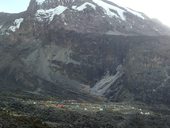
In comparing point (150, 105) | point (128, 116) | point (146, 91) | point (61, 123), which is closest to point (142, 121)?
point (128, 116)

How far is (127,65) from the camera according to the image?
193375 mm

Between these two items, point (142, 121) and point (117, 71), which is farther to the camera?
point (117, 71)

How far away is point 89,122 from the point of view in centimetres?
10256

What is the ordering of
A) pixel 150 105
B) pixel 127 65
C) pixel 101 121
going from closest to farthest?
1. pixel 101 121
2. pixel 150 105
3. pixel 127 65

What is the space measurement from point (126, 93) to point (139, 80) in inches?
292

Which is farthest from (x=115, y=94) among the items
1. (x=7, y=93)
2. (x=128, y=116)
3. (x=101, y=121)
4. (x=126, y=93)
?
(x=101, y=121)

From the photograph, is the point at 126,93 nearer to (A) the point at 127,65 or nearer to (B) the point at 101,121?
(A) the point at 127,65

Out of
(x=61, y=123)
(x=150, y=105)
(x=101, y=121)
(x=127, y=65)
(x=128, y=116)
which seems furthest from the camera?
(x=127, y=65)

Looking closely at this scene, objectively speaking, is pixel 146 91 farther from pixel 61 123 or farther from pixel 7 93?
pixel 61 123

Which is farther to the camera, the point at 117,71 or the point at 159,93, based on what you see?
the point at 117,71

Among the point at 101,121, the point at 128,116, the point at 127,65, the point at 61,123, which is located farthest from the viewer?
the point at 127,65

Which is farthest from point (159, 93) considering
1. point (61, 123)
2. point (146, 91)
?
point (61, 123)

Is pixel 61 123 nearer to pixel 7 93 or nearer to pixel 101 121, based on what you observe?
pixel 101 121

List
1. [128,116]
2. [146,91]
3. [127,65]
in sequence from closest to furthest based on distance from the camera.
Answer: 1. [128,116]
2. [146,91]
3. [127,65]
